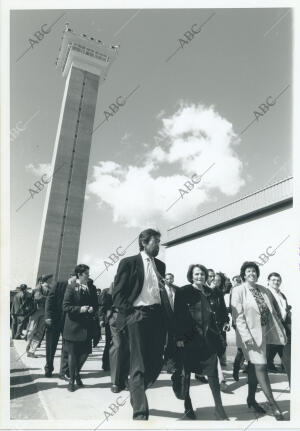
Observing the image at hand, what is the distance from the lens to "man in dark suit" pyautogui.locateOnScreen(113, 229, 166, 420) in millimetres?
3332

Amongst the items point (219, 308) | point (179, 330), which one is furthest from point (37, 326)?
point (179, 330)

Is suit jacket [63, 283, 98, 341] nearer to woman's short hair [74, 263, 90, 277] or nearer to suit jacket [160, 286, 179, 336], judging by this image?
woman's short hair [74, 263, 90, 277]

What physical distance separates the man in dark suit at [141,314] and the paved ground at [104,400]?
0.42 metres

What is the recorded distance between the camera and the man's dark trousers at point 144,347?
10.7 feet

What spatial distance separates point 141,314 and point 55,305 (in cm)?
281

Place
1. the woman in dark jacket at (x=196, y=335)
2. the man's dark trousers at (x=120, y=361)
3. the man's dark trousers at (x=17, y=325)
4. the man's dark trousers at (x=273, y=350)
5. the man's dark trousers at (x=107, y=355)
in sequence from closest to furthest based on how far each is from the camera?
the woman in dark jacket at (x=196, y=335) → the man's dark trousers at (x=120, y=361) → the man's dark trousers at (x=273, y=350) → the man's dark trousers at (x=107, y=355) → the man's dark trousers at (x=17, y=325)

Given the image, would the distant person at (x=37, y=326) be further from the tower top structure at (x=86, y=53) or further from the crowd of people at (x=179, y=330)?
the tower top structure at (x=86, y=53)

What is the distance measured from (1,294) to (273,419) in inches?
120

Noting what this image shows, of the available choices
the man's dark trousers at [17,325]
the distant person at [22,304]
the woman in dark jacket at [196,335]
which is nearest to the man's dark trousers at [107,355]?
the woman in dark jacket at [196,335]

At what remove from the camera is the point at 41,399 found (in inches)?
159

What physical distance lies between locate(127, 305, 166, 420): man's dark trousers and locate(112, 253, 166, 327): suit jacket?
114 mm

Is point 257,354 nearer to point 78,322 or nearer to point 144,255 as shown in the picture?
point 144,255

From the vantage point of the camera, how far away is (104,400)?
13.6 ft

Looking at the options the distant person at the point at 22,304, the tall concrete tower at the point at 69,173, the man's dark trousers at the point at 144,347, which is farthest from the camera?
the tall concrete tower at the point at 69,173
